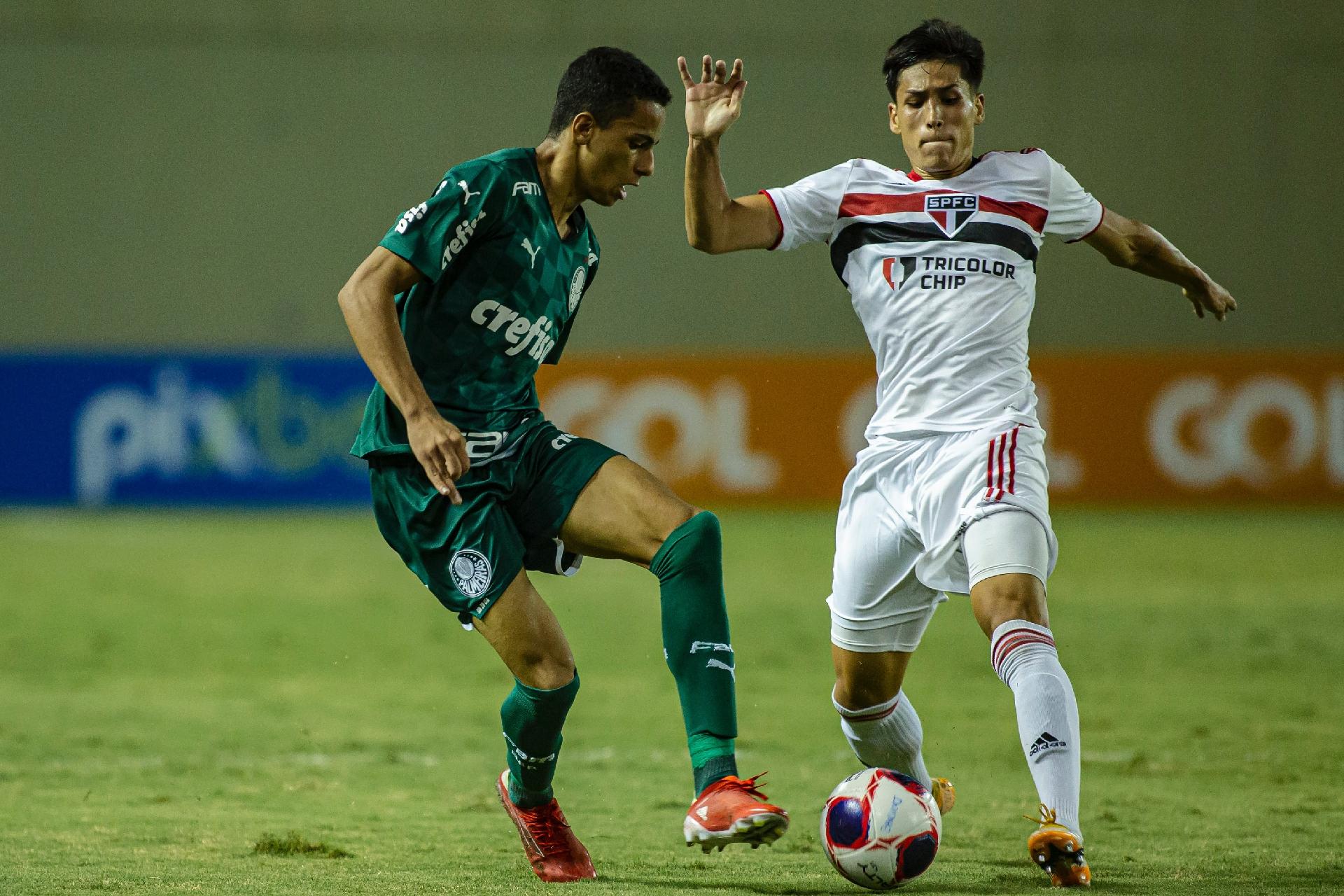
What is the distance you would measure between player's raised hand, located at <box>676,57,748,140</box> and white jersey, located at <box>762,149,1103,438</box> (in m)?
0.33

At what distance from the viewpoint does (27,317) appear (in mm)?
18812

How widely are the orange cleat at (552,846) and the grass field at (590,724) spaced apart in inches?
3.3

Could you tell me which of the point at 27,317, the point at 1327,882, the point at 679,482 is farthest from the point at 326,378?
the point at 1327,882

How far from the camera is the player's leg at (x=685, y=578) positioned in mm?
3941

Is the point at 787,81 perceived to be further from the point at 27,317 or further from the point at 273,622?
the point at 273,622

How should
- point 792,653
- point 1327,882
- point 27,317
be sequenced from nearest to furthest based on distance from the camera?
point 1327,882 → point 792,653 → point 27,317

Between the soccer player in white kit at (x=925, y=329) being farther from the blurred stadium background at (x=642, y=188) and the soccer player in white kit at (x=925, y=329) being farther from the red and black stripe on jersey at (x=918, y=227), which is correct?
the blurred stadium background at (x=642, y=188)

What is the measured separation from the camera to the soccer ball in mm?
3920

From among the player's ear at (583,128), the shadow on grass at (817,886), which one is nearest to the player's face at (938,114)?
the player's ear at (583,128)

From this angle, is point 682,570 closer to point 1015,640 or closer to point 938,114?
point 1015,640

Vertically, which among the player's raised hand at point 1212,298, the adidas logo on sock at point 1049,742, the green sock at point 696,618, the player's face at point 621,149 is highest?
the player's face at point 621,149

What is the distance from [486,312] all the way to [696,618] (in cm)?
99

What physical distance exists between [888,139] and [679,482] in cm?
584

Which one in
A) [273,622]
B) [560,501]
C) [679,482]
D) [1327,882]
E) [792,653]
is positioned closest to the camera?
[1327,882]
